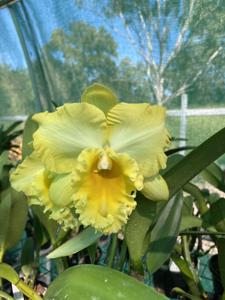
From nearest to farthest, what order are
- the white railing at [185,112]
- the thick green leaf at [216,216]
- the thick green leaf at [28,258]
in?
the thick green leaf at [216,216]
the thick green leaf at [28,258]
the white railing at [185,112]

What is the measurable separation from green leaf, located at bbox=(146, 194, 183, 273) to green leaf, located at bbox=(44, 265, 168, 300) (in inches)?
6.1

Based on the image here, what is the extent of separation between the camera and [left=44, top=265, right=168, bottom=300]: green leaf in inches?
16.7

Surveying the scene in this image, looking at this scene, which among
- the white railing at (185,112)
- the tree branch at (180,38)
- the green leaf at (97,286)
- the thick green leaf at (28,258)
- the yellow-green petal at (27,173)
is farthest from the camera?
the white railing at (185,112)

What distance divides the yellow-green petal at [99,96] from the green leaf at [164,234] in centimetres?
22

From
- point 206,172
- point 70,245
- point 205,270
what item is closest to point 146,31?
point 206,172

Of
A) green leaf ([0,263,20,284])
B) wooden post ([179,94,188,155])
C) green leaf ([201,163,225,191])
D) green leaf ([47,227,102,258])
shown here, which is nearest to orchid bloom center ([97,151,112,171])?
green leaf ([47,227,102,258])

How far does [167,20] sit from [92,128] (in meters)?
0.86

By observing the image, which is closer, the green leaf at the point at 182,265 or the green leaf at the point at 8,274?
the green leaf at the point at 8,274

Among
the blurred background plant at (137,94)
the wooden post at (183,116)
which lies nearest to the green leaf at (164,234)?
the blurred background plant at (137,94)

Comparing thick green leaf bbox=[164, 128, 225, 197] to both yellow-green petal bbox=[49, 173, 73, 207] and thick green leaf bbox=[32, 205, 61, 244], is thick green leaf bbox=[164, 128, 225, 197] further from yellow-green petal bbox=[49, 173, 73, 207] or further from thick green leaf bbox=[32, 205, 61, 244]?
thick green leaf bbox=[32, 205, 61, 244]

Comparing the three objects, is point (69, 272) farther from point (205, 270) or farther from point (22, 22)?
point (22, 22)

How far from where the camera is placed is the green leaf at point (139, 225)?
1.81 feet

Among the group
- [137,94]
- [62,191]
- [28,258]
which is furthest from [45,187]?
[137,94]

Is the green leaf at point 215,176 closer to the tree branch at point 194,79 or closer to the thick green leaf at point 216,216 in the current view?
the thick green leaf at point 216,216
